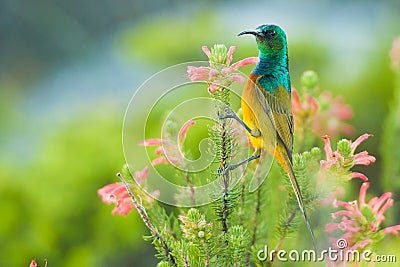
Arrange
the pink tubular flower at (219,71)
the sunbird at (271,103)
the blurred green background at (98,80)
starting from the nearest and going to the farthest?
the pink tubular flower at (219,71), the sunbird at (271,103), the blurred green background at (98,80)

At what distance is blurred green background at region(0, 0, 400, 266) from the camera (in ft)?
6.26

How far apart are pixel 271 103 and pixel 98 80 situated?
167 inches

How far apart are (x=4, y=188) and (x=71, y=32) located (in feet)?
12.6

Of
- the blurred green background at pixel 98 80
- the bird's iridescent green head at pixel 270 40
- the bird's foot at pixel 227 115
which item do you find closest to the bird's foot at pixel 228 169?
the bird's foot at pixel 227 115

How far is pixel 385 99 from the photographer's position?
8.77 feet

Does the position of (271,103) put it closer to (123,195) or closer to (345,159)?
(345,159)

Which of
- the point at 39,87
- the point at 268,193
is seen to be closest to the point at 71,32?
the point at 39,87

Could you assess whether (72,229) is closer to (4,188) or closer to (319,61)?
(4,188)

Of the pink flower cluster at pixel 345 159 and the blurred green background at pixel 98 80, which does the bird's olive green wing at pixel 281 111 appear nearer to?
the pink flower cluster at pixel 345 159

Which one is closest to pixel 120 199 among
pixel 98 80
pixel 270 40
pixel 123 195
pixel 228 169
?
pixel 123 195

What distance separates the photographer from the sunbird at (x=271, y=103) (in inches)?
34.0

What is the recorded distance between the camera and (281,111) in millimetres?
884

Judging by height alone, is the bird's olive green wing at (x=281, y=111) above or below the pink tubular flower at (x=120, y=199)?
above

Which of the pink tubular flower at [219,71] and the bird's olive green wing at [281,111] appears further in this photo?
the bird's olive green wing at [281,111]
